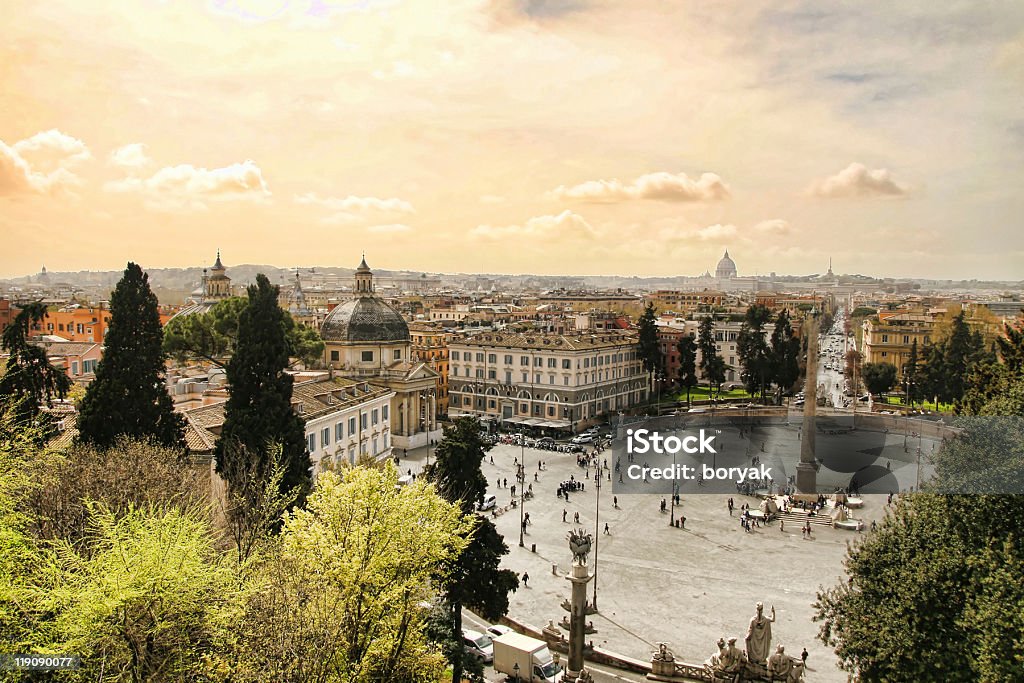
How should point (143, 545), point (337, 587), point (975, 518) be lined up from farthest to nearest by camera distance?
1. point (975, 518)
2. point (337, 587)
3. point (143, 545)

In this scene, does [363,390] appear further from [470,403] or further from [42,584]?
[42,584]

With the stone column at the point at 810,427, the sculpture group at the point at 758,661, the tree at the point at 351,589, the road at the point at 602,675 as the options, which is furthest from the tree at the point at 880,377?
the tree at the point at 351,589

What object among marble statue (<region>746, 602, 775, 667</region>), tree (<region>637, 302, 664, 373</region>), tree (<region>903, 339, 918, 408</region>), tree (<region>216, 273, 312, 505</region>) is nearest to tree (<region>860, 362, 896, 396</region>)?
tree (<region>903, 339, 918, 408</region>)

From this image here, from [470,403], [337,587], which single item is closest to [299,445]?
[337,587]

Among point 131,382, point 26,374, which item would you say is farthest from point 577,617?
point 26,374

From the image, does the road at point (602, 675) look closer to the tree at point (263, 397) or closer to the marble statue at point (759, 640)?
the marble statue at point (759, 640)

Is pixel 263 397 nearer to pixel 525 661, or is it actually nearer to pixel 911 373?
pixel 525 661

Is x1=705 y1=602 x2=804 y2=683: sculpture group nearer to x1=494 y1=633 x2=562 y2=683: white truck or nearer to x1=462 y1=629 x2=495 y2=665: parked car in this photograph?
x1=494 y1=633 x2=562 y2=683: white truck
